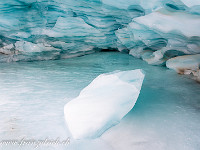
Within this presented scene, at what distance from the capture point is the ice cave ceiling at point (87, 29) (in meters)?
2.87

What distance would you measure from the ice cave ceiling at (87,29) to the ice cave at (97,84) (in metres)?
0.02

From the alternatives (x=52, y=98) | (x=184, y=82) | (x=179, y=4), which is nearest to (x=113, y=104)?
(x=52, y=98)

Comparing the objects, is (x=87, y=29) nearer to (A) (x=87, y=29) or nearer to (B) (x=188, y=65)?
(A) (x=87, y=29)

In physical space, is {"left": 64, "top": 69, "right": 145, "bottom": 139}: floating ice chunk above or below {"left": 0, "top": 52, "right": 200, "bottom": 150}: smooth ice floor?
above

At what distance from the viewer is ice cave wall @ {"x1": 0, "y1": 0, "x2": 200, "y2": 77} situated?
2.88 m

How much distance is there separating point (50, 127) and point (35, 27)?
3.51 m

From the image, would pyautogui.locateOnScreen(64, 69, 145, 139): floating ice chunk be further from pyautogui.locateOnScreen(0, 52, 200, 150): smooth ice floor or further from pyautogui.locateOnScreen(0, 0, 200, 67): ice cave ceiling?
pyautogui.locateOnScreen(0, 0, 200, 67): ice cave ceiling

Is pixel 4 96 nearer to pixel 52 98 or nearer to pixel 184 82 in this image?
pixel 52 98

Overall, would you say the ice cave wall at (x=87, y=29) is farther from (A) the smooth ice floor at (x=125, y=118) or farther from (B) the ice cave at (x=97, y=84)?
(A) the smooth ice floor at (x=125, y=118)

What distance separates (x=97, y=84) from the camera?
183cm

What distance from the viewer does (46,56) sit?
4730 mm

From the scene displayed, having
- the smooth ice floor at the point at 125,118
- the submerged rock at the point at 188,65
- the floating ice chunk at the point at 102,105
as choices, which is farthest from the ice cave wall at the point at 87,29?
the floating ice chunk at the point at 102,105

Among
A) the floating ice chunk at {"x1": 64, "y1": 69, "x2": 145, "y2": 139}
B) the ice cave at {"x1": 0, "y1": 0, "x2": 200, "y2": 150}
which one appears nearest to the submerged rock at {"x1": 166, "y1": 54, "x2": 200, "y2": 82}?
the ice cave at {"x1": 0, "y1": 0, "x2": 200, "y2": 150}

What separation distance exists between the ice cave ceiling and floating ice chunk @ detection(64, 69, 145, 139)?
1.45 m
